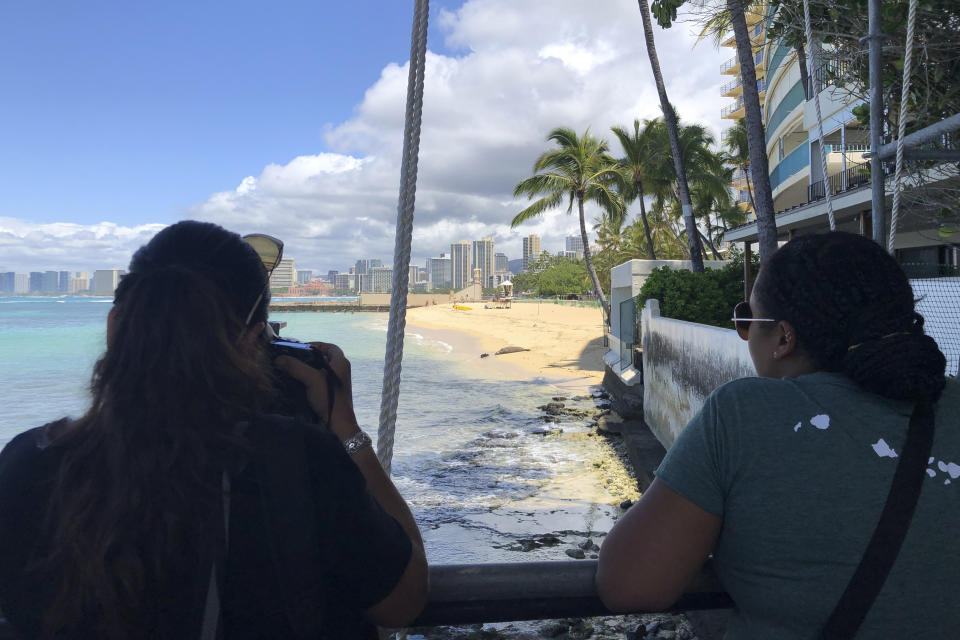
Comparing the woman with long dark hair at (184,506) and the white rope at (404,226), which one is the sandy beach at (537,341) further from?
the woman with long dark hair at (184,506)

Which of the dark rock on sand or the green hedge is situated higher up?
the green hedge

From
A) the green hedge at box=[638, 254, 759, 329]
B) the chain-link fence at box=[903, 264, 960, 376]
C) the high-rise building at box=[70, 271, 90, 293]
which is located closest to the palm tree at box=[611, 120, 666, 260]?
the green hedge at box=[638, 254, 759, 329]

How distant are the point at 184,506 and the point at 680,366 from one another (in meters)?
8.79

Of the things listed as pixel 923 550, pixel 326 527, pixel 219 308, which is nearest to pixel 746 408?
pixel 923 550

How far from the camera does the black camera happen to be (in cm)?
112

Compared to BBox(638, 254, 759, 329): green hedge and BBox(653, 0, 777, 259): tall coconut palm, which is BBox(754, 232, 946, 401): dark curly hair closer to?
BBox(653, 0, 777, 259): tall coconut palm

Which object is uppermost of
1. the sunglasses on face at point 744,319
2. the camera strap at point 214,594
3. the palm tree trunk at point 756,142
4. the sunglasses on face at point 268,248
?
the palm tree trunk at point 756,142

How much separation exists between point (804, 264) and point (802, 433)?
1.15ft

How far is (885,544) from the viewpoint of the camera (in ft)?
3.28

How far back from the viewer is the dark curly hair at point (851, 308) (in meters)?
1.06

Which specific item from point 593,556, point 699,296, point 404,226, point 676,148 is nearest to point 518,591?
point 404,226

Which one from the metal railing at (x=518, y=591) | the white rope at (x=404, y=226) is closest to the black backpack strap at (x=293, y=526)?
the metal railing at (x=518, y=591)

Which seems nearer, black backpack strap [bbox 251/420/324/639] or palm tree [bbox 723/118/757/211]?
black backpack strap [bbox 251/420/324/639]

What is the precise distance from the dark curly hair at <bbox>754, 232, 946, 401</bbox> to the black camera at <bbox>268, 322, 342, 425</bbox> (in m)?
0.85
